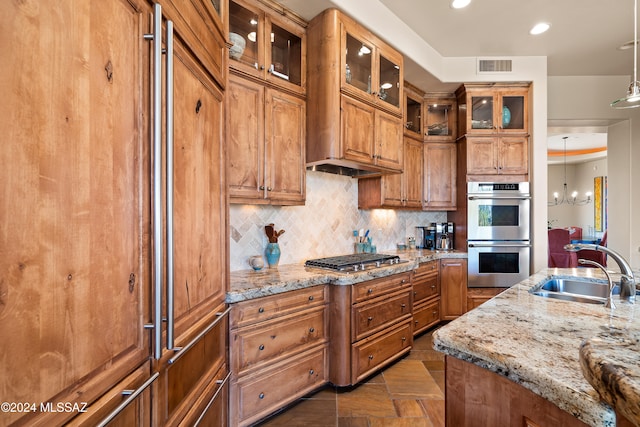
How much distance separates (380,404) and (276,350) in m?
0.89

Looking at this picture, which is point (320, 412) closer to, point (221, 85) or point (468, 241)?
point (221, 85)

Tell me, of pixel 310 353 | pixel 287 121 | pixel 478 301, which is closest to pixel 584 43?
pixel 478 301

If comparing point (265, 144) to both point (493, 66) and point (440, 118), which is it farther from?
point (493, 66)

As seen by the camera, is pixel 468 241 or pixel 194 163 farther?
pixel 468 241

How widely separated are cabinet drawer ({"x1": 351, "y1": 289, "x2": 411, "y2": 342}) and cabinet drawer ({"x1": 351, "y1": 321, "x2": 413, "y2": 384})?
8 cm

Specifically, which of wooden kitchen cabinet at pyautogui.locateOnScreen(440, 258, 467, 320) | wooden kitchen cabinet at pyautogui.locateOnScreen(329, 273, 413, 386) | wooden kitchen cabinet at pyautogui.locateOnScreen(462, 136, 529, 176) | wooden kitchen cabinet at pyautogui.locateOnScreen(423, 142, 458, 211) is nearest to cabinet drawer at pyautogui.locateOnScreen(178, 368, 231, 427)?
wooden kitchen cabinet at pyautogui.locateOnScreen(329, 273, 413, 386)

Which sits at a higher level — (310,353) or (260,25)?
(260,25)

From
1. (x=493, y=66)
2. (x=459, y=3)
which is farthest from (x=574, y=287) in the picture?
(x=493, y=66)

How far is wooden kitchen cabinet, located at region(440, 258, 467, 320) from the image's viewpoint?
12.4 ft

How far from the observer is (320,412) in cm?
212

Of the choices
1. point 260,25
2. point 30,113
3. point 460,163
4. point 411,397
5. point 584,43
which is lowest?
point 411,397

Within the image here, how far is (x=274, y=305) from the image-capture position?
2.01 m

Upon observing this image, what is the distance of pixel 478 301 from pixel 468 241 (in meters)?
0.74

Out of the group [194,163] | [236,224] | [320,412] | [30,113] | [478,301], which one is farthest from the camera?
[478,301]
